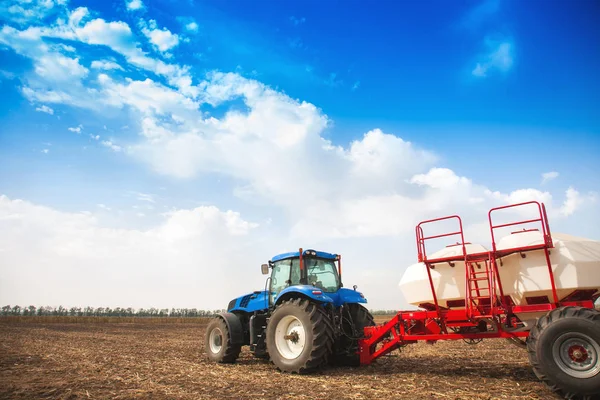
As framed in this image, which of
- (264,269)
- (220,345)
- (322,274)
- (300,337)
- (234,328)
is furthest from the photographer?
(220,345)

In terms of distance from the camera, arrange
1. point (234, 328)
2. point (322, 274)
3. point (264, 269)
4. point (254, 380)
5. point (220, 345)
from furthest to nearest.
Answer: point (220, 345), point (234, 328), point (264, 269), point (322, 274), point (254, 380)

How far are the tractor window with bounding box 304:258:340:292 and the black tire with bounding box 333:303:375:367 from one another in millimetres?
673

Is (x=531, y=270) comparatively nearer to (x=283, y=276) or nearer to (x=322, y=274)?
(x=322, y=274)

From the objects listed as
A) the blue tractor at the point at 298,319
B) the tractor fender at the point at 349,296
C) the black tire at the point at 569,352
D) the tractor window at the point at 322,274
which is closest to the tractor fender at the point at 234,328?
the blue tractor at the point at 298,319

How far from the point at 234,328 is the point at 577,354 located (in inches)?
307

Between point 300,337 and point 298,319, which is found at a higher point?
point 298,319

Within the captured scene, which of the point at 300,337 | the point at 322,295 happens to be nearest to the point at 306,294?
the point at 322,295

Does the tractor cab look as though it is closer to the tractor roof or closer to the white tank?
the tractor roof

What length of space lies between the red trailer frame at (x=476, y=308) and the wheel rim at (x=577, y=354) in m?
0.83

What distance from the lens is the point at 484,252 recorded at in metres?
7.54

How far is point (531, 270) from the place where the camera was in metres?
7.05

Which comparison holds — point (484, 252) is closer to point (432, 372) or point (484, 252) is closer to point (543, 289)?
point (543, 289)

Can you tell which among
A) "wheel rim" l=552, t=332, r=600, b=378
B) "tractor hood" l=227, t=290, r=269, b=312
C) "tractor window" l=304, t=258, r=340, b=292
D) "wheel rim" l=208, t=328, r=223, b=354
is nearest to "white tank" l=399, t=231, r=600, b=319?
"wheel rim" l=552, t=332, r=600, b=378

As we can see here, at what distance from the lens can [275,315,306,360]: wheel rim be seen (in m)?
9.17
